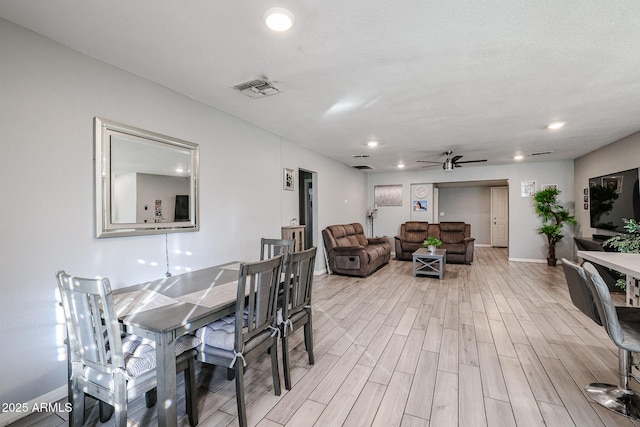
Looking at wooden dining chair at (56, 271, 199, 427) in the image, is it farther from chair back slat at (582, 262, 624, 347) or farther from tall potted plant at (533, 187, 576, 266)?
tall potted plant at (533, 187, 576, 266)

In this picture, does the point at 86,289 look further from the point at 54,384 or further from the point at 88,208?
the point at 54,384

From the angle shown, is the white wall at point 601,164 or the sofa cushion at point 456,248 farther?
the sofa cushion at point 456,248

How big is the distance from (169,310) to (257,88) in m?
2.04

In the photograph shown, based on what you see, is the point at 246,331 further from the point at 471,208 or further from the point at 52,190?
the point at 471,208

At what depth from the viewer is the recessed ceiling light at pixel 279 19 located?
1643 millimetres

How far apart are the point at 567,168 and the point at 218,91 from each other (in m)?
7.68

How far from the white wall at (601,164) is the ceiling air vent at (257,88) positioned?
518 cm

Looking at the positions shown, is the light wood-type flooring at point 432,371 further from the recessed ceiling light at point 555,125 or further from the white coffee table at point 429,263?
the recessed ceiling light at point 555,125

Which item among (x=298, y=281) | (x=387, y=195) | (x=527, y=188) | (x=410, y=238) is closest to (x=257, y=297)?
(x=298, y=281)

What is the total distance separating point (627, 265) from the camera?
6.18 feet

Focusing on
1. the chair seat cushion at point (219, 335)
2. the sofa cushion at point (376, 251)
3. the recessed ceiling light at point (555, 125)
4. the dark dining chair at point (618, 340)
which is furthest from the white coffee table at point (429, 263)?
the chair seat cushion at point (219, 335)

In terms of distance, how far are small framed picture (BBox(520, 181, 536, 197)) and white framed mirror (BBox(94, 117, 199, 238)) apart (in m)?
7.39

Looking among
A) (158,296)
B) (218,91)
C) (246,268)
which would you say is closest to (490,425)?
(246,268)

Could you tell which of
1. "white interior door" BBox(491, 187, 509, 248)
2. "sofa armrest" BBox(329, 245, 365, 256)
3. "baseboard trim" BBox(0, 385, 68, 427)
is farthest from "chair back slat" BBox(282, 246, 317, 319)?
"white interior door" BBox(491, 187, 509, 248)
